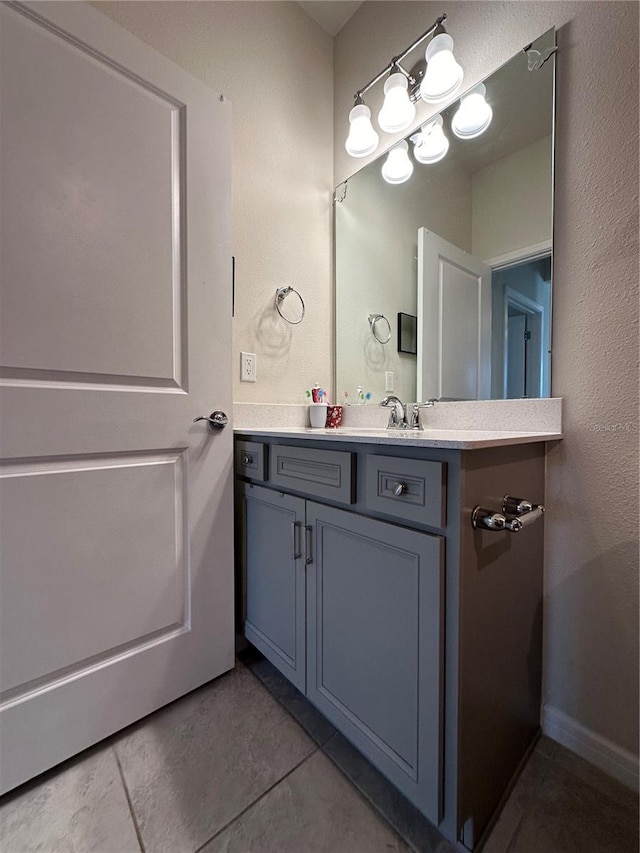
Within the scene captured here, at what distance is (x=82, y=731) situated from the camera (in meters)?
0.97

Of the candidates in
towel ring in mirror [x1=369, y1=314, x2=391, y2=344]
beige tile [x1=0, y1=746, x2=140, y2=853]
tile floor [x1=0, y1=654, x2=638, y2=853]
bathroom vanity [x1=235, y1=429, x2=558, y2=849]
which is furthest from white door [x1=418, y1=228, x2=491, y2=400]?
beige tile [x1=0, y1=746, x2=140, y2=853]

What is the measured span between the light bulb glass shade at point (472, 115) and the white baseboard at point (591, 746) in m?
1.78

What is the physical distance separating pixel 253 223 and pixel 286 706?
Answer: 5.60 ft

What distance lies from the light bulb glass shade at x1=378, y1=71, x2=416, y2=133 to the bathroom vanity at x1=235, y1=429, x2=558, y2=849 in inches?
48.4

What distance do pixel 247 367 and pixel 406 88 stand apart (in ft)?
3.81

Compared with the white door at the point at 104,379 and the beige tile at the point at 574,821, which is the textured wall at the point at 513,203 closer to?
the white door at the point at 104,379

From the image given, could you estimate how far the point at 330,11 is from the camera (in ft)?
5.25

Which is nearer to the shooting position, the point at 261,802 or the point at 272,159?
the point at 261,802

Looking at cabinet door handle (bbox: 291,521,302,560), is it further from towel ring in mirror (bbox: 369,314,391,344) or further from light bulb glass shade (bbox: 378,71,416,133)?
light bulb glass shade (bbox: 378,71,416,133)

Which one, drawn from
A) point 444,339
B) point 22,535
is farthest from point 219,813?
point 444,339

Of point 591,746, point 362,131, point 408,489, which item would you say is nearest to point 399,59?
point 362,131

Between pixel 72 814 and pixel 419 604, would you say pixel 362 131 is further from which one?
pixel 72 814

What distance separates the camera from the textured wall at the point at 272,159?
1334 millimetres

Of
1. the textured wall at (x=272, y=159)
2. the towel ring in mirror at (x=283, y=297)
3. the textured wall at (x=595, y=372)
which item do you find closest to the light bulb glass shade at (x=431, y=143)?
the textured wall at (x=595, y=372)
